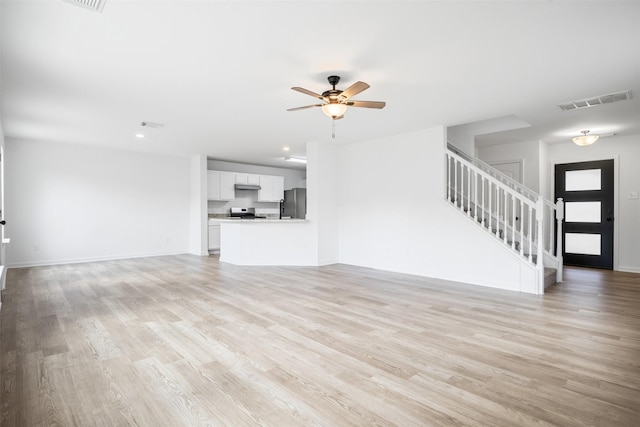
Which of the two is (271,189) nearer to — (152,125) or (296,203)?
(296,203)

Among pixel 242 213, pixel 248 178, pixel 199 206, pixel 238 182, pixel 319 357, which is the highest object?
pixel 248 178

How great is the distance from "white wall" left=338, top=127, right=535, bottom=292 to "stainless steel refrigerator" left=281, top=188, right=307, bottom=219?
323cm

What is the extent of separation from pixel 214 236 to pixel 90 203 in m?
2.87

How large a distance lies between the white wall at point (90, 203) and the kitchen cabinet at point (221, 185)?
1.93 feet

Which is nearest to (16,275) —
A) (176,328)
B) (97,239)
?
(97,239)

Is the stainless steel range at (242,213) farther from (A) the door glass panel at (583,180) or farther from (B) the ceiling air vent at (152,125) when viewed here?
(A) the door glass panel at (583,180)

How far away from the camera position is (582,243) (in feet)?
22.5

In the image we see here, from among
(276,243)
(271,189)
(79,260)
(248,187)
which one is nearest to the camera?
(276,243)

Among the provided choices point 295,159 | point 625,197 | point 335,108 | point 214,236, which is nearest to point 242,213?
point 214,236

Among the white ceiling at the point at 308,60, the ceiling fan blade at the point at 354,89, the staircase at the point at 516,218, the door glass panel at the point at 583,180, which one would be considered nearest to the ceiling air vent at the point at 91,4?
the white ceiling at the point at 308,60

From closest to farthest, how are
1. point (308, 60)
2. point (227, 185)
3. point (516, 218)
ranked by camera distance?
1. point (308, 60)
2. point (516, 218)
3. point (227, 185)

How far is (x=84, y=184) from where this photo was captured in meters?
7.28

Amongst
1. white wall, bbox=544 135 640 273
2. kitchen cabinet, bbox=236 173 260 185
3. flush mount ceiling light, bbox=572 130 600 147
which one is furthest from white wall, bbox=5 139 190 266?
white wall, bbox=544 135 640 273

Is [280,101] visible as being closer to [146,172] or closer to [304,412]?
[304,412]
